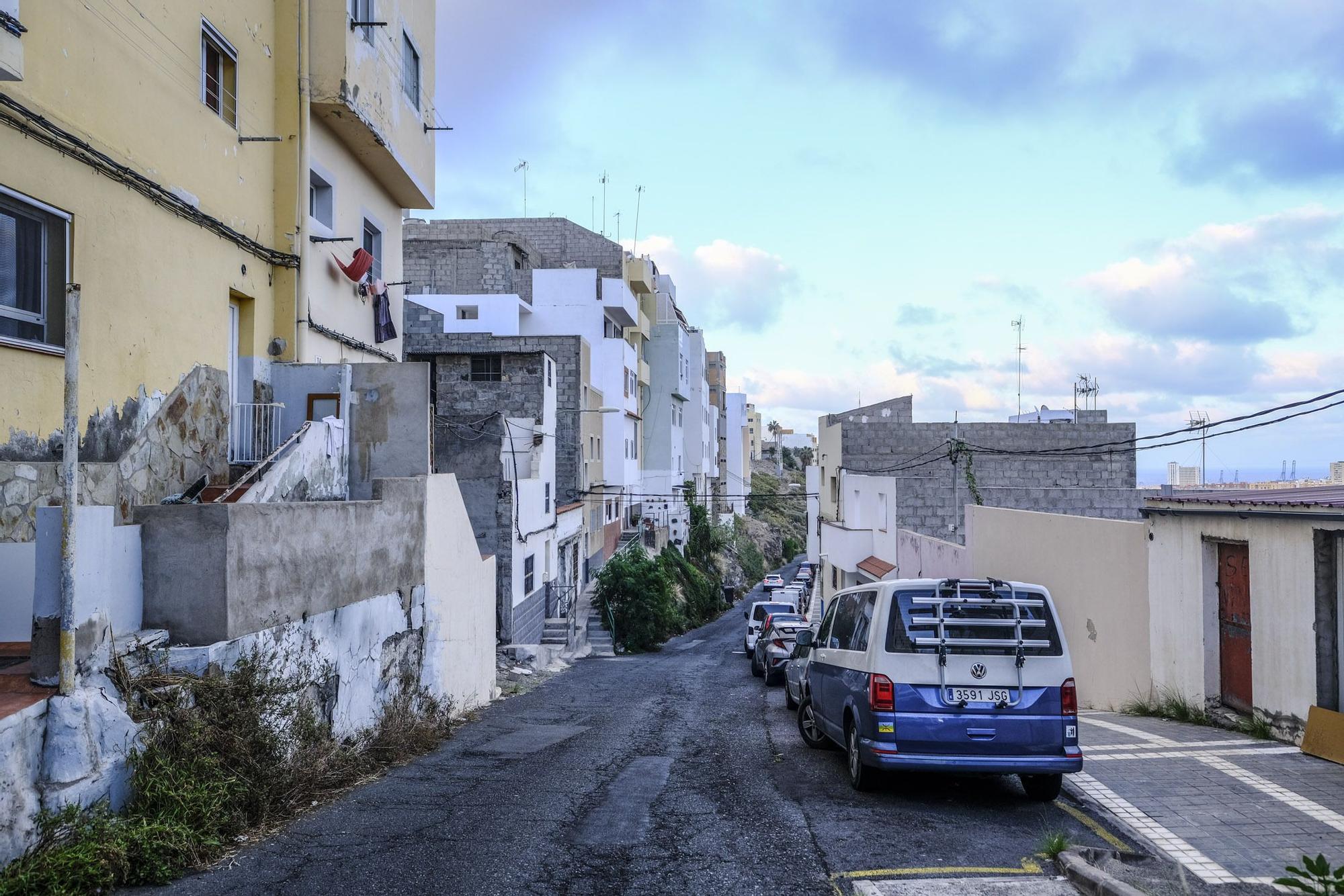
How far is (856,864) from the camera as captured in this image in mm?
6020

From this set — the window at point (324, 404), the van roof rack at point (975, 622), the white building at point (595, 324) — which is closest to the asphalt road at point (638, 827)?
the van roof rack at point (975, 622)

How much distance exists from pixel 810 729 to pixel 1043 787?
3239 mm

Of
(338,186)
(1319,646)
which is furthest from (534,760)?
(338,186)

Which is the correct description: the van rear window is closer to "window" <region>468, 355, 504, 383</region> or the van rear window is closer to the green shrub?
"window" <region>468, 355, 504, 383</region>

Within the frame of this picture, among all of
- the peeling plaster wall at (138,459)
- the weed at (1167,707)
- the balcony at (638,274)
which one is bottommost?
the weed at (1167,707)

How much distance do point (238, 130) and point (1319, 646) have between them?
13480 mm

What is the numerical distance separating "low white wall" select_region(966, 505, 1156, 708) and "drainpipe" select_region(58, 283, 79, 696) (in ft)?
37.5

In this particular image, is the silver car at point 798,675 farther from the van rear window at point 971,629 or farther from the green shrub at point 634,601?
the green shrub at point 634,601

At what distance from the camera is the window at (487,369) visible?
99.5 ft

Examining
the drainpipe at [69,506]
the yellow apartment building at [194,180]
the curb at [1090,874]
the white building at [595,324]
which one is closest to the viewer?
the curb at [1090,874]

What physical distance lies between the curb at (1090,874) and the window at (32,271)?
8421 millimetres

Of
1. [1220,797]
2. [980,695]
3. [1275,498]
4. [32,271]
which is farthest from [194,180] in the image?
[1275,498]

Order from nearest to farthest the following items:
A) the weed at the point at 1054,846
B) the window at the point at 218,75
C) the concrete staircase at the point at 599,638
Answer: the weed at the point at 1054,846
the window at the point at 218,75
the concrete staircase at the point at 599,638

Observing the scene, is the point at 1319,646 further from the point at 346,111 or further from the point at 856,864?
the point at 346,111
